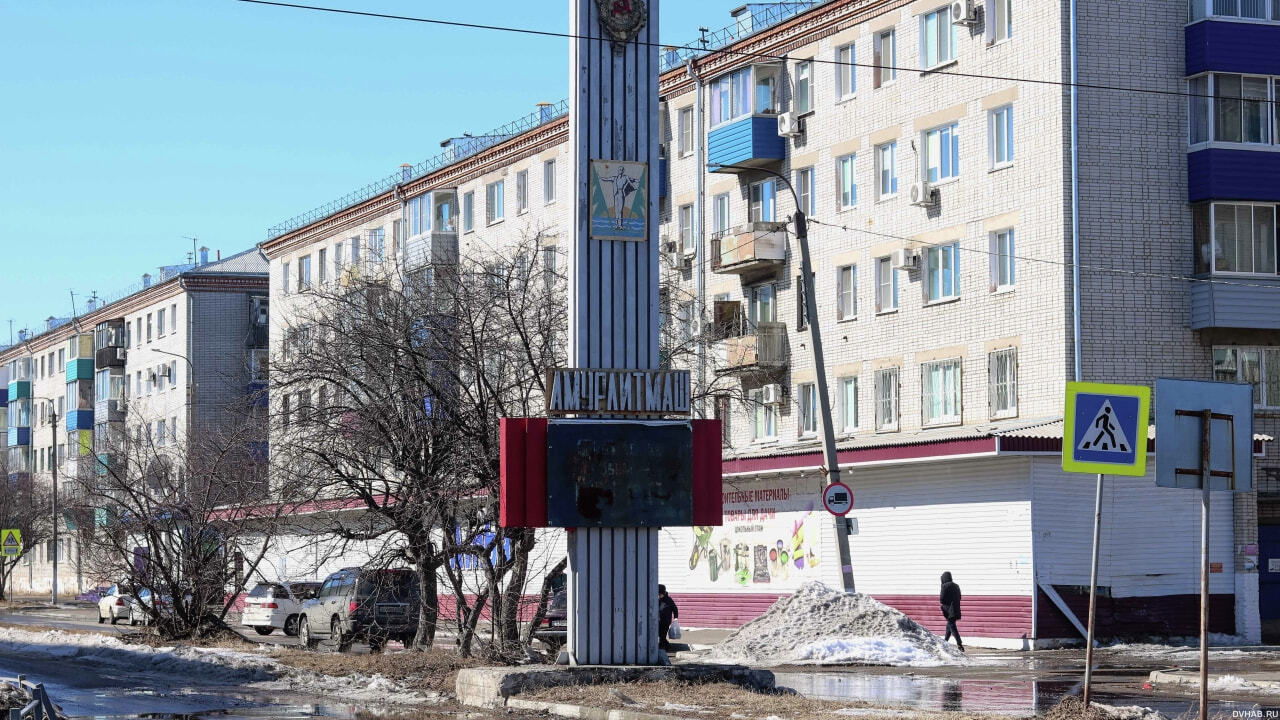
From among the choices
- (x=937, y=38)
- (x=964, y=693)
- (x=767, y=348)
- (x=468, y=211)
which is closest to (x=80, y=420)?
(x=468, y=211)

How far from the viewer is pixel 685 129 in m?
49.4

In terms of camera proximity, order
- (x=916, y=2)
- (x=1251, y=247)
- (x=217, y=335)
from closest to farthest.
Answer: (x=1251, y=247) < (x=916, y=2) < (x=217, y=335)

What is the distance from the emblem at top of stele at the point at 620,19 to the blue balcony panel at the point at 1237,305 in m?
20.9

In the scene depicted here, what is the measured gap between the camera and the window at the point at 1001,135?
3800 cm

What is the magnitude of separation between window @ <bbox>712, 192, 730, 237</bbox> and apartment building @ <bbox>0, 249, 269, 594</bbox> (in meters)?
29.5

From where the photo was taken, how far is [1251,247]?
1460 inches

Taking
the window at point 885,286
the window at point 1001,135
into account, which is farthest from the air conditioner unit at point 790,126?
the window at point 1001,135

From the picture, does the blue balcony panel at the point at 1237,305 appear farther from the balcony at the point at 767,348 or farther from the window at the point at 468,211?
the window at the point at 468,211

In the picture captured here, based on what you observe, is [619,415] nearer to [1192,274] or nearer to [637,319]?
[637,319]

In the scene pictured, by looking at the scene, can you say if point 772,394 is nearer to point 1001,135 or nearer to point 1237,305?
point 1001,135

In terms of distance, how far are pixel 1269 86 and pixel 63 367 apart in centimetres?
8145

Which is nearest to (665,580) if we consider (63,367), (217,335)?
(217,335)

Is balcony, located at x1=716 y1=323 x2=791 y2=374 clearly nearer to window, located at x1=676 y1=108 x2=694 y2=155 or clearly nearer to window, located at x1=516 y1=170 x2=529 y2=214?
window, located at x1=676 y1=108 x2=694 y2=155

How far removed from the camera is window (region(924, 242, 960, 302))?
39844 mm
